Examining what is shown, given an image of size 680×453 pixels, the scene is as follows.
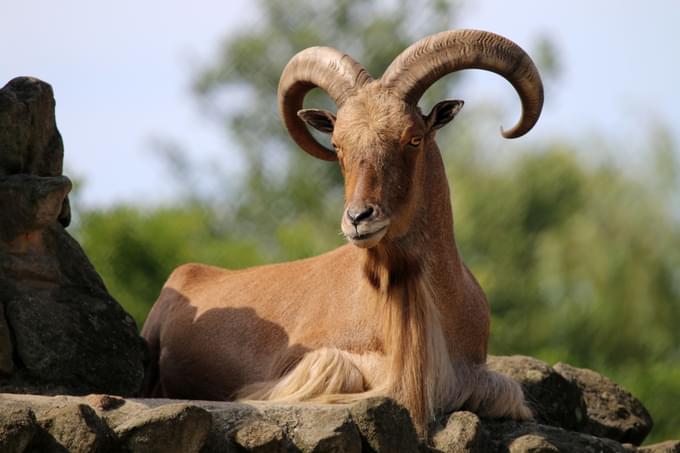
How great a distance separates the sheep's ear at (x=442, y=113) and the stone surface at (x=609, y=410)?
2.57m

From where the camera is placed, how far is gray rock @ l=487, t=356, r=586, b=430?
1113 centimetres

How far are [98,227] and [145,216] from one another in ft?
5.23

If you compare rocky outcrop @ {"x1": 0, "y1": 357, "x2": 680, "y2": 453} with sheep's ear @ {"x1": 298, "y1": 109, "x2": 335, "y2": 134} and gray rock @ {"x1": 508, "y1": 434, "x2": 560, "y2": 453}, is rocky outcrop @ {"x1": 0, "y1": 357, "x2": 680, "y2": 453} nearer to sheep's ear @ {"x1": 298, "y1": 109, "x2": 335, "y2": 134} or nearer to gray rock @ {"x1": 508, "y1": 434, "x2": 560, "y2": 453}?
gray rock @ {"x1": 508, "y1": 434, "x2": 560, "y2": 453}

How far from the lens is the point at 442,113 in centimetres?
1039

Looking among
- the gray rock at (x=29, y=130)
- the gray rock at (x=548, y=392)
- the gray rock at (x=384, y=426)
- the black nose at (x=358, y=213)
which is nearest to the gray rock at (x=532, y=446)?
the gray rock at (x=384, y=426)

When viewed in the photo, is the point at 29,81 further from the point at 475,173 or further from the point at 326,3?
the point at 326,3

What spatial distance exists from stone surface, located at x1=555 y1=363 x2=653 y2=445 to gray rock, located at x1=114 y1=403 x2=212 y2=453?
179 inches

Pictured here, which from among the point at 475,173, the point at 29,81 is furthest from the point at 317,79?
the point at 475,173

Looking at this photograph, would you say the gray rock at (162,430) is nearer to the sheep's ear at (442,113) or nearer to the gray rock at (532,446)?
the gray rock at (532,446)

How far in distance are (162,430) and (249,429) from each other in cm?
65

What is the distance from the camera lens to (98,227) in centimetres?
2325

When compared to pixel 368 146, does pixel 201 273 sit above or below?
below

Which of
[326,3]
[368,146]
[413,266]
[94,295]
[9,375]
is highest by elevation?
[326,3]

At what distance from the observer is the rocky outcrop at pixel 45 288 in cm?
899
